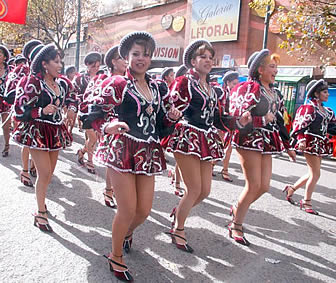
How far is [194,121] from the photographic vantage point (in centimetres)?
345

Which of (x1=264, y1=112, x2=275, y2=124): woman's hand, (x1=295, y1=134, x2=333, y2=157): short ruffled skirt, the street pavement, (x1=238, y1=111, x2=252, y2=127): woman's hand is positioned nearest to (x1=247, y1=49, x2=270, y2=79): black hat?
(x1=264, y1=112, x2=275, y2=124): woman's hand

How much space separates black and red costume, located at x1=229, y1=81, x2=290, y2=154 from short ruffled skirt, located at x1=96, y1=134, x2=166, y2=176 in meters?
1.28

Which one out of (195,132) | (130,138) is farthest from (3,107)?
(130,138)

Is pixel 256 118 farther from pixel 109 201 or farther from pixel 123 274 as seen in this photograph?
pixel 109 201

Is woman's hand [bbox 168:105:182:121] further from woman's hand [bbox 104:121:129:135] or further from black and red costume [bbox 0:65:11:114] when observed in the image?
black and red costume [bbox 0:65:11:114]

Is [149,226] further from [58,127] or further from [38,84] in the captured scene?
[38,84]

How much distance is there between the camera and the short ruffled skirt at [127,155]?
2.73m

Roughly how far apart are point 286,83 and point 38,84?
11.7 m

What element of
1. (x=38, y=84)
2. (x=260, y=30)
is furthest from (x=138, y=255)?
(x=260, y=30)

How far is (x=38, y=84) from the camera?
12.3ft

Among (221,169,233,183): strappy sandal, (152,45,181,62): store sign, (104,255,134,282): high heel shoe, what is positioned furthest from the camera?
(152,45,181,62): store sign

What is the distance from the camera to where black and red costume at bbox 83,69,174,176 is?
2.71m

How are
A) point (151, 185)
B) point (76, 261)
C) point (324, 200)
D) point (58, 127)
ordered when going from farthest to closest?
1. point (324, 200)
2. point (58, 127)
3. point (76, 261)
4. point (151, 185)

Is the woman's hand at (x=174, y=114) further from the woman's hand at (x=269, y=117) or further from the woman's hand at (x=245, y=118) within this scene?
the woman's hand at (x=269, y=117)
